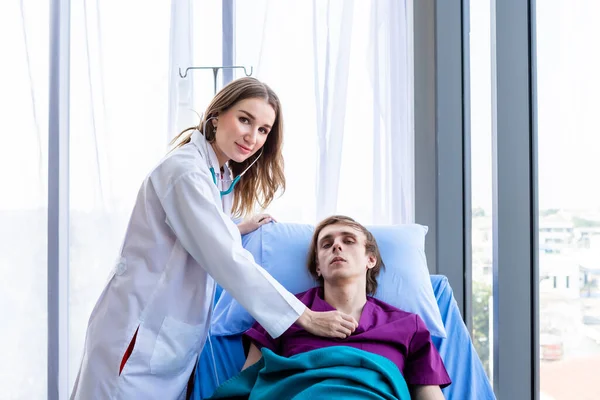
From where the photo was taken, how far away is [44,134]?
258 cm

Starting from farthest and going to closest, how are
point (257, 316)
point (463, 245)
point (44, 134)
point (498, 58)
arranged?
1. point (44, 134)
2. point (463, 245)
3. point (498, 58)
4. point (257, 316)

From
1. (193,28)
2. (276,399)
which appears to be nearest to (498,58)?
(276,399)

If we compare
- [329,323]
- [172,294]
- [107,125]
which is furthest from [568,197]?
[107,125]

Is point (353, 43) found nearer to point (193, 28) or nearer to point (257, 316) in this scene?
point (193, 28)

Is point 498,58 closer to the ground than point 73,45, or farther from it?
closer to the ground

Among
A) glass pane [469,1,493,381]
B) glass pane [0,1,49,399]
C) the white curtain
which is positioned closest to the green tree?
glass pane [469,1,493,381]

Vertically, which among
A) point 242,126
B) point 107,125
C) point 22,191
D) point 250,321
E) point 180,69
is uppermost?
point 180,69

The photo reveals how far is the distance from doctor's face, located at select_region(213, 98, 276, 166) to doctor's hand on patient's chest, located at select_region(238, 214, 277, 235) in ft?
1.13

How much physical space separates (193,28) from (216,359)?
1.66 metres

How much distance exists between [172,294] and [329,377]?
455 millimetres

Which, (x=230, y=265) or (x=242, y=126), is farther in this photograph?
(x=242, y=126)

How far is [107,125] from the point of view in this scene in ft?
8.57

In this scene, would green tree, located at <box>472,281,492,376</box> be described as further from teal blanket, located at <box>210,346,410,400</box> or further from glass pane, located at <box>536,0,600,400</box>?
teal blanket, located at <box>210,346,410,400</box>

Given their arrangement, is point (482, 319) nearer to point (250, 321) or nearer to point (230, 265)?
point (250, 321)
